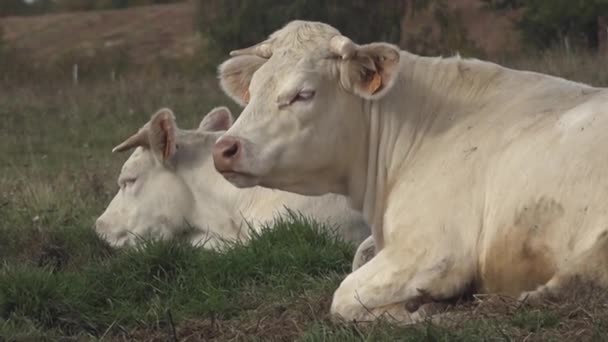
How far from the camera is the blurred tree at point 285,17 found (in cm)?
4381

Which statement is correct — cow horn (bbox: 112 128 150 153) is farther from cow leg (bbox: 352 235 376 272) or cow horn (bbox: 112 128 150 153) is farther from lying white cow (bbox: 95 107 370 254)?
cow leg (bbox: 352 235 376 272)

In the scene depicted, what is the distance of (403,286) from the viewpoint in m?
6.86

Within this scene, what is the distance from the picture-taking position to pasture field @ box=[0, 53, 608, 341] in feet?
20.4

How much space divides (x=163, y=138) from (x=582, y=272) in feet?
16.9

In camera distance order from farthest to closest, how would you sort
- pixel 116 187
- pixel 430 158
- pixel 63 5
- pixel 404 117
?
pixel 63 5
pixel 116 187
pixel 404 117
pixel 430 158

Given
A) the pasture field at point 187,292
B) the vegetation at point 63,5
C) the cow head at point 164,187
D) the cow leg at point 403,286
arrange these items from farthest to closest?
Answer: the vegetation at point 63,5 < the cow head at point 164,187 < the cow leg at point 403,286 < the pasture field at point 187,292

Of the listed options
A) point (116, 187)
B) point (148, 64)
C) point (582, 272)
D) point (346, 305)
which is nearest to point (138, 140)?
point (116, 187)

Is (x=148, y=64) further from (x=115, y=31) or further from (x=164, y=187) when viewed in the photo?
(x=164, y=187)

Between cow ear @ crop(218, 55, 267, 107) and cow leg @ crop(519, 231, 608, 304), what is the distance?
7.86 feet

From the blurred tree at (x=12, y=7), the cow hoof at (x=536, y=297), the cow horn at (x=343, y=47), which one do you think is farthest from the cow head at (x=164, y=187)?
the blurred tree at (x=12, y=7)

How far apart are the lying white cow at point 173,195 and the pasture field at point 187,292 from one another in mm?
349

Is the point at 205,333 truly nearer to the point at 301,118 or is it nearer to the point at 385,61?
the point at 301,118

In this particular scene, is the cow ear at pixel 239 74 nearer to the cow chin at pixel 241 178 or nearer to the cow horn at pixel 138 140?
the cow chin at pixel 241 178

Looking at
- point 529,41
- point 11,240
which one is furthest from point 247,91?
point 529,41
